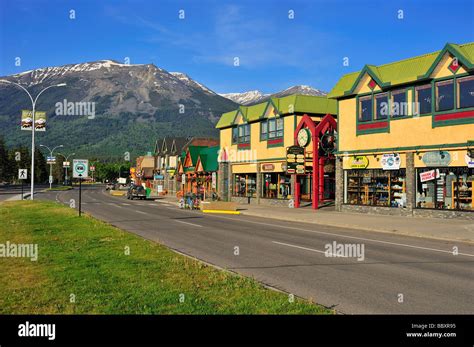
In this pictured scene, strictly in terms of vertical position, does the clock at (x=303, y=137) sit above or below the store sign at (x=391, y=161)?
above

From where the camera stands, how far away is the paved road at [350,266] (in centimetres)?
776

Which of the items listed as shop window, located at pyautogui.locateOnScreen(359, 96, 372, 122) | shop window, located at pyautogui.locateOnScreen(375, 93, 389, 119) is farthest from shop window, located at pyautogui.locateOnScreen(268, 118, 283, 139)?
shop window, located at pyautogui.locateOnScreen(375, 93, 389, 119)

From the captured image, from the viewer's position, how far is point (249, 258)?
40.1 ft

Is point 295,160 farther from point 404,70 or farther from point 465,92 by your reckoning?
point 465,92

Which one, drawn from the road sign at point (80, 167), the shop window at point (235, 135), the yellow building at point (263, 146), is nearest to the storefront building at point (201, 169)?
the yellow building at point (263, 146)

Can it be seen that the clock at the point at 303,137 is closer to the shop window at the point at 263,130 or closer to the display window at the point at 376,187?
the display window at the point at 376,187

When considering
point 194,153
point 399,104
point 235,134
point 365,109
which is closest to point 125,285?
point 399,104

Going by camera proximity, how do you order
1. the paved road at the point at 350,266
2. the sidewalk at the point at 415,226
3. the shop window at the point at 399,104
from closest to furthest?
the paved road at the point at 350,266, the sidewalk at the point at 415,226, the shop window at the point at 399,104

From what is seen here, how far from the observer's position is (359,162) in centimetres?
3042

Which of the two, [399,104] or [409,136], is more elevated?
[399,104]

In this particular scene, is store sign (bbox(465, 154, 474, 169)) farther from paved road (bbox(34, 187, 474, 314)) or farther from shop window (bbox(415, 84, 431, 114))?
paved road (bbox(34, 187, 474, 314))

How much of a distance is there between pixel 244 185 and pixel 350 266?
35416 millimetres
